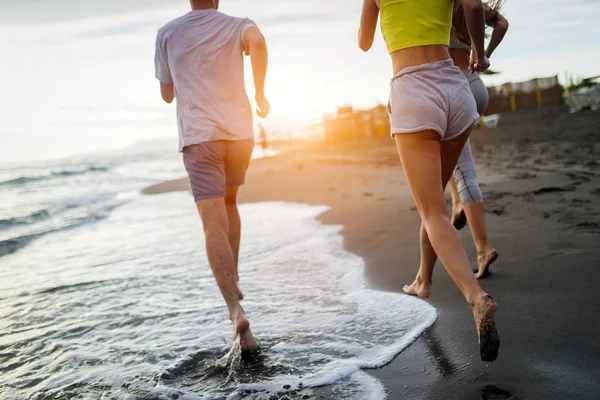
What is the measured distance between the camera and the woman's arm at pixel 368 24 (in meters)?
2.25

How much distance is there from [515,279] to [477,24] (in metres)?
1.49

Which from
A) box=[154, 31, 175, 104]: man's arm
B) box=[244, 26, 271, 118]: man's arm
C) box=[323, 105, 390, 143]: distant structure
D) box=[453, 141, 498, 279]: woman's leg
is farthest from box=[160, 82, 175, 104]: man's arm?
box=[323, 105, 390, 143]: distant structure

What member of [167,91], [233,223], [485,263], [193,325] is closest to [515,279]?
[485,263]

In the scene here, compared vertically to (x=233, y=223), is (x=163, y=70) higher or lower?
higher

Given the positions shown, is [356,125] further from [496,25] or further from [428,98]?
[428,98]

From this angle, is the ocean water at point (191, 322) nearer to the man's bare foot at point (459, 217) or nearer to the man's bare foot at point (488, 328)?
the man's bare foot at point (488, 328)

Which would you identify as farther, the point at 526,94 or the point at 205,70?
the point at 526,94

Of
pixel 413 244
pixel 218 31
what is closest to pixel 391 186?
pixel 413 244

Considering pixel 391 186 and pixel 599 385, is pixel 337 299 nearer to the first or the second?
pixel 599 385

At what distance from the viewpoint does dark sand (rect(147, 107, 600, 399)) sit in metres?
1.75

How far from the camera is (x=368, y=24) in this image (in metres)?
2.29

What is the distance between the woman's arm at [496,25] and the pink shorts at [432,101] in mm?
824

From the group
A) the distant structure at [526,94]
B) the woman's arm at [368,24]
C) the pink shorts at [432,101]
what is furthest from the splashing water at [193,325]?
the distant structure at [526,94]

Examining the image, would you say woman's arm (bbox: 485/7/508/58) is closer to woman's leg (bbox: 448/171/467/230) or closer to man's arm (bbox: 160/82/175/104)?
woman's leg (bbox: 448/171/467/230)
